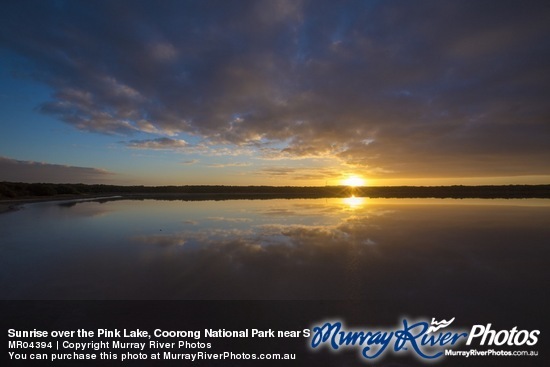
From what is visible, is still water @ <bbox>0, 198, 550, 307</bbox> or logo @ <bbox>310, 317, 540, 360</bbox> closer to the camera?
logo @ <bbox>310, 317, 540, 360</bbox>

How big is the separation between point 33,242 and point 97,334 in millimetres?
9698

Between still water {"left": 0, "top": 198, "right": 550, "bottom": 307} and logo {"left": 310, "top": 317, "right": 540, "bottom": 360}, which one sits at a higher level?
still water {"left": 0, "top": 198, "right": 550, "bottom": 307}

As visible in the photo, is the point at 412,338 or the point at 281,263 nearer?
the point at 412,338

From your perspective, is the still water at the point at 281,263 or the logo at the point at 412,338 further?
the still water at the point at 281,263

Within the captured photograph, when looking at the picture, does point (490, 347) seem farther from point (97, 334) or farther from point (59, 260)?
point (59, 260)

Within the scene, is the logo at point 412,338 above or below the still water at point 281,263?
below

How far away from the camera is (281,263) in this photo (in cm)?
886

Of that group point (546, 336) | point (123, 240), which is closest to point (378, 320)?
point (546, 336)

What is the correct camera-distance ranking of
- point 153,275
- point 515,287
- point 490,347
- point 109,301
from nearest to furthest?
point 490,347 → point 109,301 → point 515,287 → point 153,275

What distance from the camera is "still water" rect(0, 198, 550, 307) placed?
21.5 feet

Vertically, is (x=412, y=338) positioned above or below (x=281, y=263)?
below

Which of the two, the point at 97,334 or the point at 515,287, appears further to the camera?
the point at 515,287

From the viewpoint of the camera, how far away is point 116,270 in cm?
825

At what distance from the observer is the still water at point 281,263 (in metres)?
6.54
